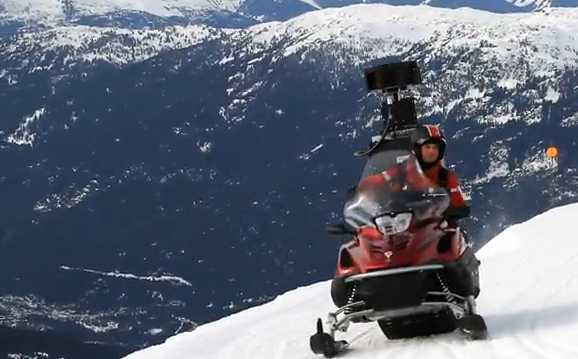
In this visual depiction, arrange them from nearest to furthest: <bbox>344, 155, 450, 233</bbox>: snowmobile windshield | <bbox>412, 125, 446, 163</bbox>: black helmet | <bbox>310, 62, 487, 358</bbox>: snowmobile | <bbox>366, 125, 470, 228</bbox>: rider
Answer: <bbox>310, 62, 487, 358</bbox>: snowmobile, <bbox>344, 155, 450, 233</bbox>: snowmobile windshield, <bbox>366, 125, 470, 228</bbox>: rider, <bbox>412, 125, 446, 163</bbox>: black helmet

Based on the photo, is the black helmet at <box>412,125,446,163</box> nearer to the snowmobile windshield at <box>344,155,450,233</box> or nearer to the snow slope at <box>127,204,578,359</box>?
the snowmobile windshield at <box>344,155,450,233</box>

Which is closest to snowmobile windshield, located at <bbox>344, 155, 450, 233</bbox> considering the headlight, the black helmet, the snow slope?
the headlight

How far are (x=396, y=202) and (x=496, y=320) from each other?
2348mm

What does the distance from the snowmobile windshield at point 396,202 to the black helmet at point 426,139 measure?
364 mm

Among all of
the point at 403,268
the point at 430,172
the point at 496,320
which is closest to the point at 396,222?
the point at 403,268

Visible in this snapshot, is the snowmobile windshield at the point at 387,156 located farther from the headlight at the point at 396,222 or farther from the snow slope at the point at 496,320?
the snow slope at the point at 496,320

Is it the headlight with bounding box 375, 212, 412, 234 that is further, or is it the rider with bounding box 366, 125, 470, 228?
the rider with bounding box 366, 125, 470, 228

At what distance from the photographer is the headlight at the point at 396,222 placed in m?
10.7

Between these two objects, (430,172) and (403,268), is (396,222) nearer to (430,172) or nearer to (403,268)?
(403,268)

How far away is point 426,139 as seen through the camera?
38.6 ft

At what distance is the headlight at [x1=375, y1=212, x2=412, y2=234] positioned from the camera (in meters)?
10.7

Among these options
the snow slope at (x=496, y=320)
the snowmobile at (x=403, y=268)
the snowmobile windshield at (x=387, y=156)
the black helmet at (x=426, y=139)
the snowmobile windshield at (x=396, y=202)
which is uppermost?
the black helmet at (x=426, y=139)

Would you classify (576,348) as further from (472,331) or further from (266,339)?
(266,339)

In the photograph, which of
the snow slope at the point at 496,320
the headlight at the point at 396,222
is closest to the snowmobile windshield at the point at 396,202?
the headlight at the point at 396,222
